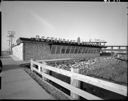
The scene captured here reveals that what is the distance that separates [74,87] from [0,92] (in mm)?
2994

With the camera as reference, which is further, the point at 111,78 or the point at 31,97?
the point at 111,78

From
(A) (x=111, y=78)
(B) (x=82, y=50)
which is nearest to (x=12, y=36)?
(B) (x=82, y=50)

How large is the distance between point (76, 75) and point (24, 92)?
7.43ft

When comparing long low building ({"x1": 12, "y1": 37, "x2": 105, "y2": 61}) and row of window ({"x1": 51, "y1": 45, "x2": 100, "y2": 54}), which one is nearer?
long low building ({"x1": 12, "y1": 37, "x2": 105, "y2": 61})

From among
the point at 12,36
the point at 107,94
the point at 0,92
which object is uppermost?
the point at 12,36

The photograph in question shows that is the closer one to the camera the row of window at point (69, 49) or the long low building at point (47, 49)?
the long low building at point (47, 49)

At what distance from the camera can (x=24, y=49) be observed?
16547 mm

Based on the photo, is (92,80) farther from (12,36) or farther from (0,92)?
(12,36)

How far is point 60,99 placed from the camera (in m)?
3.74

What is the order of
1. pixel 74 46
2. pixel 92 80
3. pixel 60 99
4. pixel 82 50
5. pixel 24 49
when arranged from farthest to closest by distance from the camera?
pixel 82 50, pixel 74 46, pixel 24 49, pixel 60 99, pixel 92 80

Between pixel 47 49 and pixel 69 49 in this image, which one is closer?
pixel 47 49

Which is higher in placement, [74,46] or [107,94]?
[74,46]

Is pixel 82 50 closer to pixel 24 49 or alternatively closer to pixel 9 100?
pixel 24 49

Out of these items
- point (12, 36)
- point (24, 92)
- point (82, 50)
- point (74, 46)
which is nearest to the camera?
point (24, 92)
